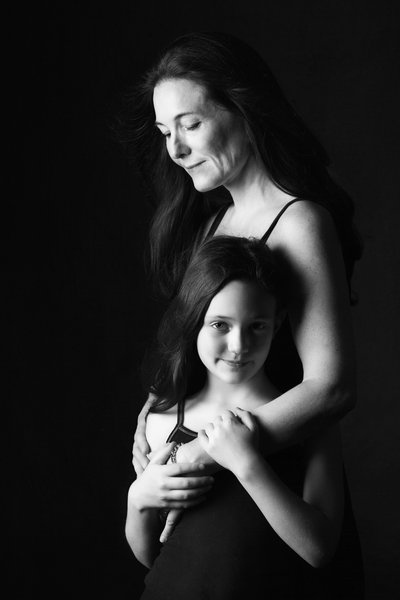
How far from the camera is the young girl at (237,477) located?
156cm

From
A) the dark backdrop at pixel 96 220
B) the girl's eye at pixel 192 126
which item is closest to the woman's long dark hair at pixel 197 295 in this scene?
the girl's eye at pixel 192 126

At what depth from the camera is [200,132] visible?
5.70 feet

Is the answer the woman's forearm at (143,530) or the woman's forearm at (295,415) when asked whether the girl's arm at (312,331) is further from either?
the woman's forearm at (143,530)

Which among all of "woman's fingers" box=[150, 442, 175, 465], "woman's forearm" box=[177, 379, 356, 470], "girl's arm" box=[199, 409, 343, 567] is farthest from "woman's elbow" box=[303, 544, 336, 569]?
"woman's fingers" box=[150, 442, 175, 465]

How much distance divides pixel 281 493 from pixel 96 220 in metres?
1.42

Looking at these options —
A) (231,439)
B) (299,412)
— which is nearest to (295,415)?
(299,412)

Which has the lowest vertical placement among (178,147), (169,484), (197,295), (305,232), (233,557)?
(233,557)

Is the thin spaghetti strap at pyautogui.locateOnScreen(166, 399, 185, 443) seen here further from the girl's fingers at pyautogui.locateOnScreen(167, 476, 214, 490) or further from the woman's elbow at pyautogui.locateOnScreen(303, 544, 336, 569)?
the woman's elbow at pyautogui.locateOnScreen(303, 544, 336, 569)

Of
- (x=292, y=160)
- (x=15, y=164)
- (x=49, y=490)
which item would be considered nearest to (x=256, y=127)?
(x=292, y=160)

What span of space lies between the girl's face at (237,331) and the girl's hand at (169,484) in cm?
17

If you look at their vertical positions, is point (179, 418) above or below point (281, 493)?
above

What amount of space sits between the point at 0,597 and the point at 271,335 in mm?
1545

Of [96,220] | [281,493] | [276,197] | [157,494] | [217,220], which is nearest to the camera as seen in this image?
[281,493]

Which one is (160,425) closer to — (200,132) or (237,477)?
(237,477)
